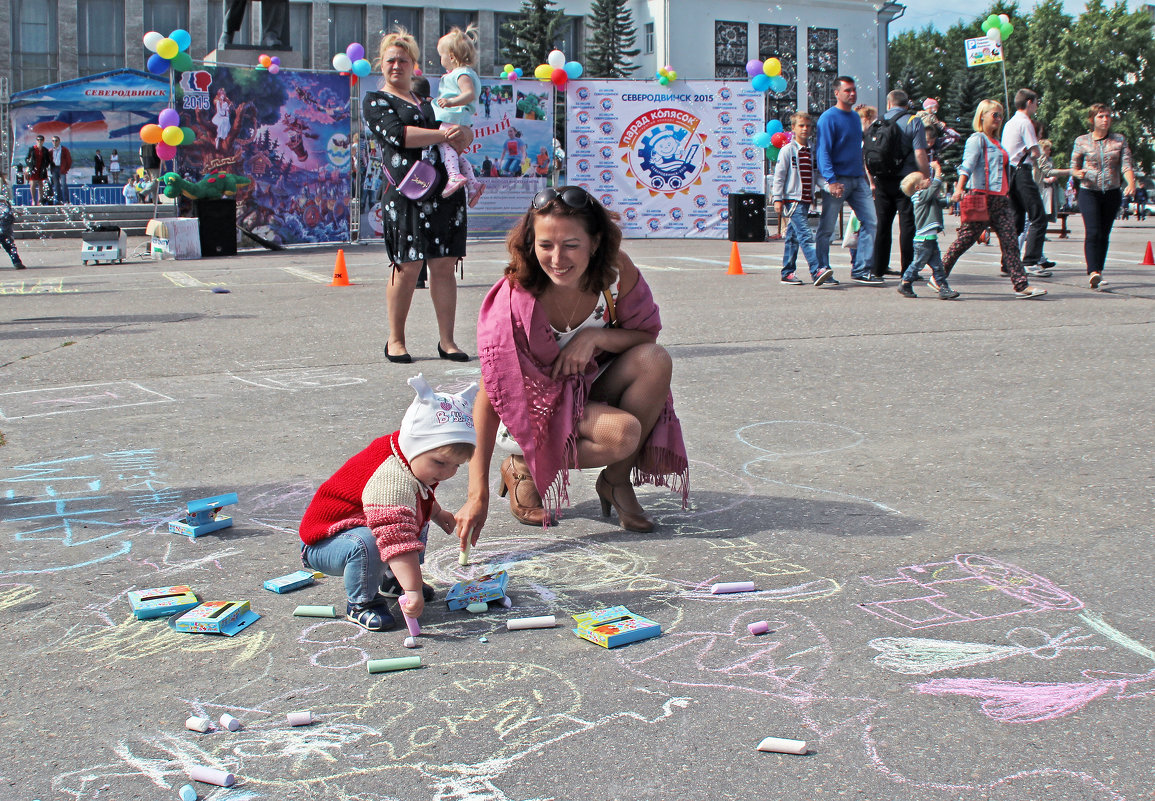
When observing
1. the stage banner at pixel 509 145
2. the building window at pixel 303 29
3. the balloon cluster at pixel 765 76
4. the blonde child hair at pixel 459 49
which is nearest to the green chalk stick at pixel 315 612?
the blonde child hair at pixel 459 49

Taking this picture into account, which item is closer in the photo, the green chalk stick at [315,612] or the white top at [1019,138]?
the green chalk stick at [315,612]

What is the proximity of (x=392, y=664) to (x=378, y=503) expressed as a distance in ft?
1.43

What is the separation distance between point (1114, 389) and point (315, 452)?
4186 mm

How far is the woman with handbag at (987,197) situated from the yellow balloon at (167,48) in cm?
1195

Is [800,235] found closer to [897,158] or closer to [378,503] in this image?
[897,158]

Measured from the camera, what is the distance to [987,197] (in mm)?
9953

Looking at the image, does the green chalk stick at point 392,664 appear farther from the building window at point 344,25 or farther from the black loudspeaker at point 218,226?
the building window at point 344,25

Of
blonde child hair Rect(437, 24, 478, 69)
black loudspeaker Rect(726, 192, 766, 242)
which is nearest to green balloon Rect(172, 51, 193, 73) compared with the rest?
black loudspeaker Rect(726, 192, 766, 242)

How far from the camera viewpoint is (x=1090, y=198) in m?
10.9

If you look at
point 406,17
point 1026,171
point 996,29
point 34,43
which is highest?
point 406,17

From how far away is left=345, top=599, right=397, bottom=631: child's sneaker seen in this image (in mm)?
2938

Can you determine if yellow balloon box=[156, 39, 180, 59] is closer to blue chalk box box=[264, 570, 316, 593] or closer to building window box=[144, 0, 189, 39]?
blue chalk box box=[264, 570, 316, 593]

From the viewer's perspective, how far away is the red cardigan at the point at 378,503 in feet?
9.52

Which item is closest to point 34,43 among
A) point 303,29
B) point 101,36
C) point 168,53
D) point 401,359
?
point 101,36
